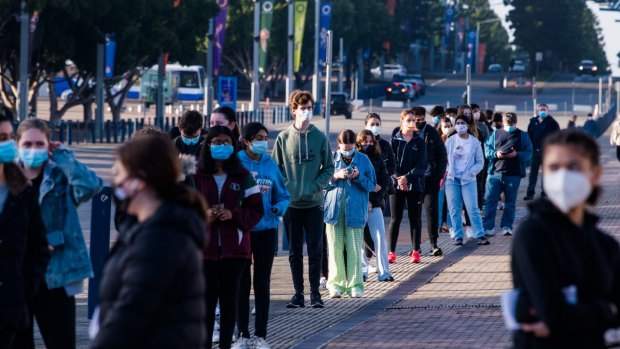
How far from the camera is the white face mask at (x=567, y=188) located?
4742mm

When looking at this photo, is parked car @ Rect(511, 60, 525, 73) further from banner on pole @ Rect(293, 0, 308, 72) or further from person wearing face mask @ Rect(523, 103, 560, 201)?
person wearing face mask @ Rect(523, 103, 560, 201)

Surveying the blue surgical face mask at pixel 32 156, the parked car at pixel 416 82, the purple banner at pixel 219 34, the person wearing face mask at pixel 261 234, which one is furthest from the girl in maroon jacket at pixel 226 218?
the parked car at pixel 416 82

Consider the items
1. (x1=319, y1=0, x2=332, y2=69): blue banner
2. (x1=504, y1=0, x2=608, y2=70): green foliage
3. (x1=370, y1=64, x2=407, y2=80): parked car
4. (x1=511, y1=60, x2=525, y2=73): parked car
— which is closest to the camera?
(x1=319, y1=0, x2=332, y2=69): blue banner

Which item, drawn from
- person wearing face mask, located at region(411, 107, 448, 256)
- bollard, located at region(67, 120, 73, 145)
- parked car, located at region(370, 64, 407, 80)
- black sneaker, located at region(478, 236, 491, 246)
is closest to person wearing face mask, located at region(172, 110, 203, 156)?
person wearing face mask, located at region(411, 107, 448, 256)

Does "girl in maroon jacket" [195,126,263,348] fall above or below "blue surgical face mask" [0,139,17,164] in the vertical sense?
below

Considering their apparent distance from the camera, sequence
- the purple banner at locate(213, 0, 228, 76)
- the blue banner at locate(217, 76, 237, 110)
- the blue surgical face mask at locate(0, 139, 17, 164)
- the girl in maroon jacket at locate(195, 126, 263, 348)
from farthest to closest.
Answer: the purple banner at locate(213, 0, 228, 76), the blue banner at locate(217, 76, 237, 110), the girl in maroon jacket at locate(195, 126, 263, 348), the blue surgical face mask at locate(0, 139, 17, 164)

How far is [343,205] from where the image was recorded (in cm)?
1297

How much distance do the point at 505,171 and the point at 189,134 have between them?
9.43 metres

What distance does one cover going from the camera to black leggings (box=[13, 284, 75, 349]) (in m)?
7.11

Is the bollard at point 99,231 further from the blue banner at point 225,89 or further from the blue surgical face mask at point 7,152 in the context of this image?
the blue banner at point 225,89

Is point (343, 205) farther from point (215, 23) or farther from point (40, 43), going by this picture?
point (215, 23)

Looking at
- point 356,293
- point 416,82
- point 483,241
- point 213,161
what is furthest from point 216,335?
point 416,82

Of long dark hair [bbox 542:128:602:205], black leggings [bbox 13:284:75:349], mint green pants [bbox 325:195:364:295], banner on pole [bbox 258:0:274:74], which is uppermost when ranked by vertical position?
banner on pole [bbox 258:0:274:74]

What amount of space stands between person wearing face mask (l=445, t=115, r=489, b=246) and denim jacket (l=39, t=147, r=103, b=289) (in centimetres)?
1037
